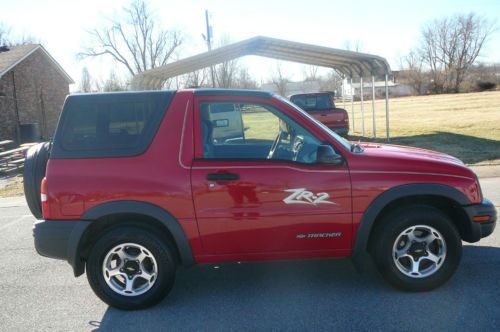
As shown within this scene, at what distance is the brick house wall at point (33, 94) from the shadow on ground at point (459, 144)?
18908 mm

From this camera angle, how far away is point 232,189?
373 cm

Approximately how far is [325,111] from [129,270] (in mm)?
12919

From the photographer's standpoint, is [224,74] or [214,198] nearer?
[214,198]

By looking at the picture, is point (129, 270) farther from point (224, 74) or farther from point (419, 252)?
point (224, 74)

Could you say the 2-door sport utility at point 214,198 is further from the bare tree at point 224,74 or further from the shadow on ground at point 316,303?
the bare tree at point 224,74

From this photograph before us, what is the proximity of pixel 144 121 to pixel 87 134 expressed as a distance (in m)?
0.50

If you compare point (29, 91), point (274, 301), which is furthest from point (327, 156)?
point (29, 91)

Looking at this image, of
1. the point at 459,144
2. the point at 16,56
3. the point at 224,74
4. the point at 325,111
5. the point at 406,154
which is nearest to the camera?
the point at 406,154

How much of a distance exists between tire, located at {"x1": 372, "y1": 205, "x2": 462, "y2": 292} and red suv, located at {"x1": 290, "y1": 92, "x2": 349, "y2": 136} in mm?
11725

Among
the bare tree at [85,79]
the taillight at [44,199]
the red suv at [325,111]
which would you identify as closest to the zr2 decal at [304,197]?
the taillight at [44,199]

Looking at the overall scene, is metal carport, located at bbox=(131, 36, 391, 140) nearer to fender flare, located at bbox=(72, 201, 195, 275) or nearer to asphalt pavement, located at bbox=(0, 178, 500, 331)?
asphalt pavement, located at bbox=(0, 178, 500, 331)

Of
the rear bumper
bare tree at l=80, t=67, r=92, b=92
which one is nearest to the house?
the rear bumper

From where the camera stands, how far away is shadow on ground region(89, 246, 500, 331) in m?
3.50

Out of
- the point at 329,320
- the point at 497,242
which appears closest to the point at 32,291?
the point at 329,320
